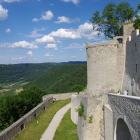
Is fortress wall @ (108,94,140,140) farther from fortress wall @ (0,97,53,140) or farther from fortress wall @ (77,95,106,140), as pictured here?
fortress wall @ (0,97,53,140)

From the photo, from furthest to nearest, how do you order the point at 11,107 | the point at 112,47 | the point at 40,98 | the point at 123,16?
the point at 40,98, the point at 11,107, the point at 123,16, the point at 112,47

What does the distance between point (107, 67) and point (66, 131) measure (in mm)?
8634

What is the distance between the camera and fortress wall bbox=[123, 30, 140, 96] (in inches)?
665

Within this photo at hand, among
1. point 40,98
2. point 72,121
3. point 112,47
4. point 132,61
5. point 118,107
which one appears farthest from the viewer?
point 40,98

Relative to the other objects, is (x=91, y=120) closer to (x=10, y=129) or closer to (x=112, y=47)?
(x=112, y=47)

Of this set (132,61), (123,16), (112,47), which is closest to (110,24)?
(123,16)

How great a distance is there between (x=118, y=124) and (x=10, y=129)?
37.4 feet

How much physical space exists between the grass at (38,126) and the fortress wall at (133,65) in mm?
10872

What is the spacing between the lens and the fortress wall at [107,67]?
18891 mm

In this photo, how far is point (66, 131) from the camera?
70.6 ft

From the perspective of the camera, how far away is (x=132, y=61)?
1784 centimetres

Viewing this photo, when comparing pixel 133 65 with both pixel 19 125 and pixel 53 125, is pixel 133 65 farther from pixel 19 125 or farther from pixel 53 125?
pixel 19 125

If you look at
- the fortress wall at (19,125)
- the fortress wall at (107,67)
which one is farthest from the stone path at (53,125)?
the fortress wall at (107,67)

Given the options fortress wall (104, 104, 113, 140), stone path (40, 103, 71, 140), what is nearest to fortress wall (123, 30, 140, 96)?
fortress wall (104, 104, 113, 140)
